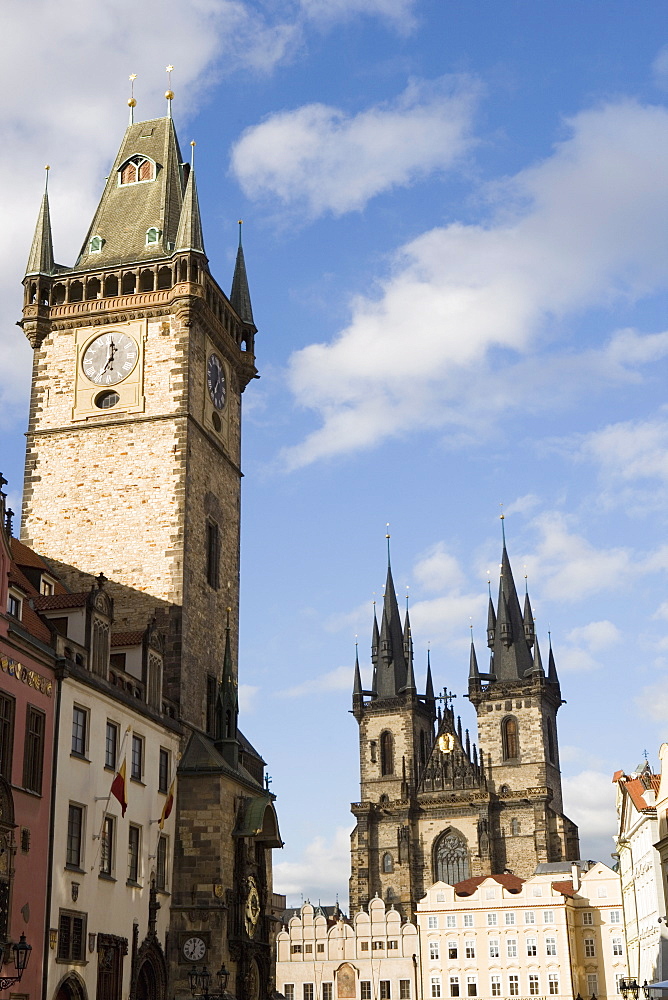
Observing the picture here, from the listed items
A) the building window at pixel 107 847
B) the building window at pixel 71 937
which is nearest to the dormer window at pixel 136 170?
the building window at pixel 107 847

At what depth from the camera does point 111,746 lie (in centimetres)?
3038

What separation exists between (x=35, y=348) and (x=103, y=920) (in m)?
19.3

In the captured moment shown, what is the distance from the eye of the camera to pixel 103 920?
2875 cm

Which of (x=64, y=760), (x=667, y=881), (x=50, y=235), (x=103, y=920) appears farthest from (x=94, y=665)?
(x=667, y=881)

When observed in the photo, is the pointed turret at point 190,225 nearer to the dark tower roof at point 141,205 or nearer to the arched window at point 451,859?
the dark tower roof at point 141,205

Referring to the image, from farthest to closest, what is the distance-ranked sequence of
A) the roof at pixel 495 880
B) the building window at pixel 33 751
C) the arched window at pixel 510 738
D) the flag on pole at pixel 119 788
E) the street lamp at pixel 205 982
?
1. the arched window at pixel 510 738
2. the roof at pixel 495 880
3. the street lamp at pixel 205 982
4. the flag on pole at pixel 119 788
5. the building window at pixel 33 751

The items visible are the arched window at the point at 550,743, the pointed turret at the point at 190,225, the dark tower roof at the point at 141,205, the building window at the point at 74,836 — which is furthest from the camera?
the arched window at the point at 550,743

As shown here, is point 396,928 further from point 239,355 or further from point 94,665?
point 94,665

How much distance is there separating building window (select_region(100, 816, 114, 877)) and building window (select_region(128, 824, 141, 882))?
1073mm

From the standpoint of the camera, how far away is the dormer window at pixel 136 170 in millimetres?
44500

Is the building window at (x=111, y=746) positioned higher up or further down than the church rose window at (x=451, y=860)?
further down

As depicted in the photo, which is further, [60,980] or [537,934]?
[537,934]

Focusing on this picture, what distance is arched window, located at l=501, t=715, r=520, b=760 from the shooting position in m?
98.4

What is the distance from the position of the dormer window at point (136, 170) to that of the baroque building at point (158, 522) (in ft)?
0.19
